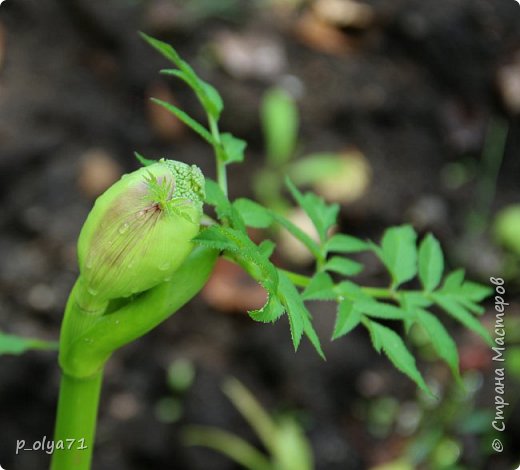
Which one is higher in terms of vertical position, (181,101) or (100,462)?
(181,101)

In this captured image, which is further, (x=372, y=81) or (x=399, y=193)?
(x=372, y=81)

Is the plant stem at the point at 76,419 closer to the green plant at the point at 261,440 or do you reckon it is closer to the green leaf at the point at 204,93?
the green leaf at the point at 204,93

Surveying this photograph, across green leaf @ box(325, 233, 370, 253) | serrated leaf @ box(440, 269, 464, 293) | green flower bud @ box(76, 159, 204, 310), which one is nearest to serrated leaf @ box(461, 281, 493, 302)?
serrated leaf @ box(440, 269, 464, 293)

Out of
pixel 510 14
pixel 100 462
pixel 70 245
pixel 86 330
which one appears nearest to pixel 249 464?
pixel 100 462

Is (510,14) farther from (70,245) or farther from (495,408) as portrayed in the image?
(70,245)

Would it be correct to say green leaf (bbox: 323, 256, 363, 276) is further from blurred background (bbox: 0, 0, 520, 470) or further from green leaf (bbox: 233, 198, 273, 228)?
blurred background (bbox: 0, 0, 520, 470)

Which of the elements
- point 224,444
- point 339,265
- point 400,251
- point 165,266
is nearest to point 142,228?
point 165,266
